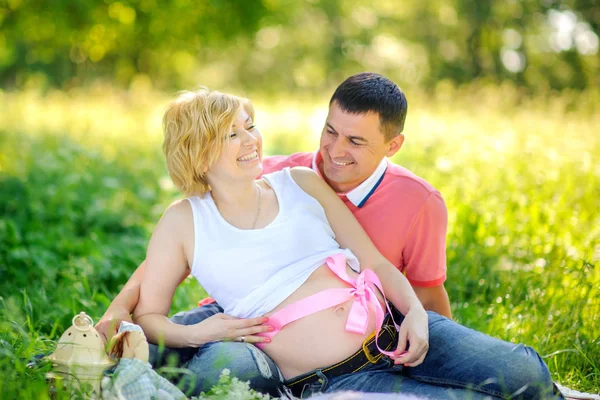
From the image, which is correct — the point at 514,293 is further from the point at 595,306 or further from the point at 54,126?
the point at 54,126

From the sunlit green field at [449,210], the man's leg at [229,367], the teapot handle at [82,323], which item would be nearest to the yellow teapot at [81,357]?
the teapot handle at [82,323]

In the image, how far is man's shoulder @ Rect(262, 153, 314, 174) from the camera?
11.2ft

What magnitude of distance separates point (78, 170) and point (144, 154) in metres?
1.30

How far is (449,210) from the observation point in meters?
5.43

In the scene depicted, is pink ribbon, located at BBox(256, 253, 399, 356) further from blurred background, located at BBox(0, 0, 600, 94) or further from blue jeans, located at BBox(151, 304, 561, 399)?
blurred background, located at BBox(0, 0, 600, 94)

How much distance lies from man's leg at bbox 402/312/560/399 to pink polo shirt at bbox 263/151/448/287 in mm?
456

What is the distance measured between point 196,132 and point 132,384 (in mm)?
1018

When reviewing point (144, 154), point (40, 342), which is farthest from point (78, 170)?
point (40, 342)

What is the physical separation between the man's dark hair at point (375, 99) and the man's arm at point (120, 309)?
1193 mm

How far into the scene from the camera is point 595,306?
3625 millimetres

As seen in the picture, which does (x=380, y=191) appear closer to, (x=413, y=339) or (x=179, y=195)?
(x=413, y=339)

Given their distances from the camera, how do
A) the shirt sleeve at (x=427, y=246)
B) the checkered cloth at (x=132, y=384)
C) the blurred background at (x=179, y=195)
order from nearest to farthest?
1. the checkered cloth at (x=132, y=384)
2. the shirt sleeve at (x=427, y=246)
3. the blurred background at (x=179, y=195)

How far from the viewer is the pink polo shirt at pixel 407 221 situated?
3125 millimetres

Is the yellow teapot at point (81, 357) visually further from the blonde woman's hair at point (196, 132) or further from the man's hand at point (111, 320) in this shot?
the blonde woman's hair at point (196, 132)
